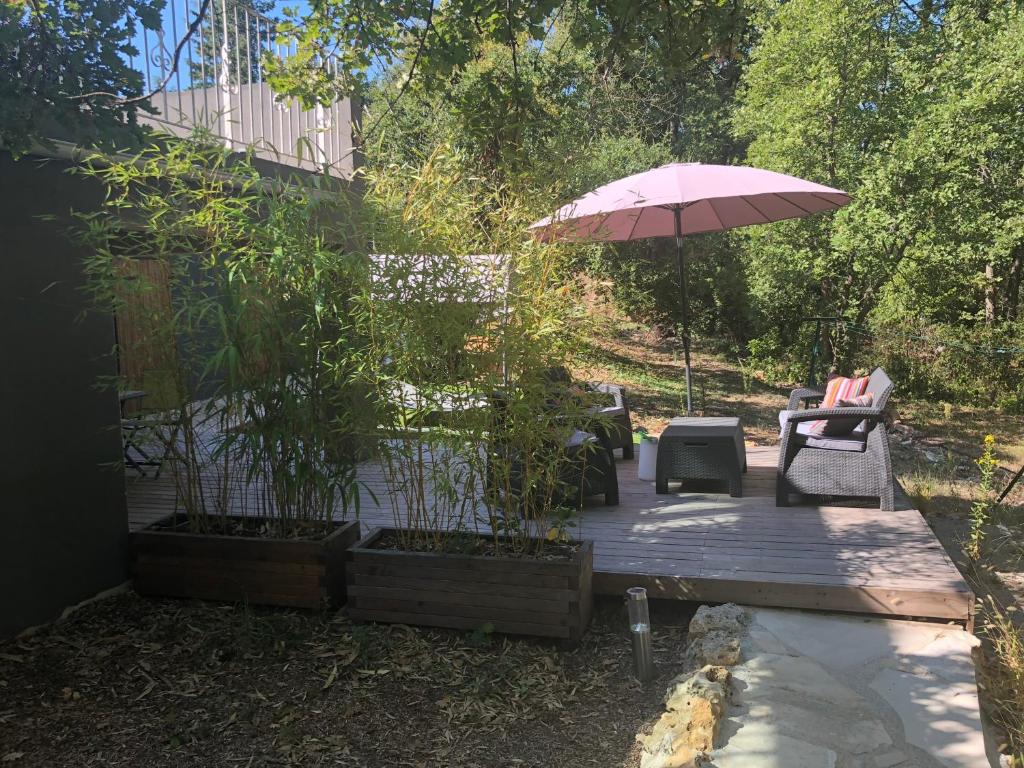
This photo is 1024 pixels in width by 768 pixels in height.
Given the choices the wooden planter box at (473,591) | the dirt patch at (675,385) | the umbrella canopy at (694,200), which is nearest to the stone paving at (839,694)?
the wooden planter box at (473,591)

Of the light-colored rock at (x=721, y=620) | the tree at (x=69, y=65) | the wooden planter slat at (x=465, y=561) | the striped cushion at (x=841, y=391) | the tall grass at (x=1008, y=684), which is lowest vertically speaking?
the tall grass at (x=1008, y=684)

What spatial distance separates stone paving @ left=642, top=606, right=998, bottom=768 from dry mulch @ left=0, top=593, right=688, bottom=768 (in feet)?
0.97

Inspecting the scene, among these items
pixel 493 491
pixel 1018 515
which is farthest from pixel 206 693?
pixel 1018 515

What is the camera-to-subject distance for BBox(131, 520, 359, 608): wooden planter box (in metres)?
3.23

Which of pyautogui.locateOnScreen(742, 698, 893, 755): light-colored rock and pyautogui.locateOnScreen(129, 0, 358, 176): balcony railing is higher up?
pyautogui.locateOnScreen(129, 0, 358, 176): balcony railing

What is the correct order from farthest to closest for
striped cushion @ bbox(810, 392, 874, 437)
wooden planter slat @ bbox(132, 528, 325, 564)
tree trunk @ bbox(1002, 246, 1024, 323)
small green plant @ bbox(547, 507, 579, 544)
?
tree trunk @ bbox(1002, 246, 1024, 323), striped cushion @ bbox(810, 392, 874, 437), wooden planter slat @ bbox(132, 528, 325, 564), small green plant @ bbox(547, 507, 579, 544)

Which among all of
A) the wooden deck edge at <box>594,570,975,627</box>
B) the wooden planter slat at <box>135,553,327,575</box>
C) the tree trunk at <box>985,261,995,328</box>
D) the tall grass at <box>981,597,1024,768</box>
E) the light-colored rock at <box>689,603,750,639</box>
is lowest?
the tall grass at <box>981,597,1024,768</box>

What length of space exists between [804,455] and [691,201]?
155 cm

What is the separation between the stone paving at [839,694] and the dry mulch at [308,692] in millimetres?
297

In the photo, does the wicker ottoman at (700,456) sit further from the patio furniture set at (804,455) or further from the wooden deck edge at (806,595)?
the wooden deck edge at (806,595)

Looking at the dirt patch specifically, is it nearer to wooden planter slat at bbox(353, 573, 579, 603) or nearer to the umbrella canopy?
the umbrella canopy

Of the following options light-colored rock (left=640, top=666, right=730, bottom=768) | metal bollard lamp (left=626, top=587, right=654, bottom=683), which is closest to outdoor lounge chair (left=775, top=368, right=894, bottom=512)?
metal bollard lamp (left=626, top=587, right=654, bottom=683)

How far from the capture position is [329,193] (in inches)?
124

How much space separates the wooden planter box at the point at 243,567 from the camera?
3229 mm
